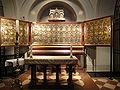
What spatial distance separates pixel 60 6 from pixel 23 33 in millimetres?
3262

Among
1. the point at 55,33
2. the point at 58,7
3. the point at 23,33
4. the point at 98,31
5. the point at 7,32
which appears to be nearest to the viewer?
the point at 7,32

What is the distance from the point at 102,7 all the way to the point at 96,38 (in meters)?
1.77

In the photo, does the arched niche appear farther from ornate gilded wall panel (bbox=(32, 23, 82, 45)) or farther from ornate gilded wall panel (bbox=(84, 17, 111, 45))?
ornate gilded wall panel (bbox=(84, 17, 111, 45))

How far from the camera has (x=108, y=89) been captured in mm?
5703

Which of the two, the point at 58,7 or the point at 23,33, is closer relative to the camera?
the point at 23,33

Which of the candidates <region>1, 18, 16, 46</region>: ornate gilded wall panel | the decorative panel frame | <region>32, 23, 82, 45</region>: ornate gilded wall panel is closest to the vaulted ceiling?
the decorative panel frame

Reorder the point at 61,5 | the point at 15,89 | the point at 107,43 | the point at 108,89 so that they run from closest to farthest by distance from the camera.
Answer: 1. the point at 15,89
2. the point at 108,89
3. the point at 107,43
4. the point at 61,5

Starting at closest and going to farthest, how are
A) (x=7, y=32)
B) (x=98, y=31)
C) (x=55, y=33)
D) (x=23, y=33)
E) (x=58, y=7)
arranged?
(x=7, y=32) < (x=98, y=31) < (x=23, y=33) < (x=55, y=33) < (x=58, y=7)

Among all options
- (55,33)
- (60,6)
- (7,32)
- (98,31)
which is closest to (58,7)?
(60,6)

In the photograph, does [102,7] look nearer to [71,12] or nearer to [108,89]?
[71,12]

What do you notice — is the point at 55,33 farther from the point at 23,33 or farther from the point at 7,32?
the point at 7,32

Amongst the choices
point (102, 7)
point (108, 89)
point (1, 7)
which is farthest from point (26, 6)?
point (108, 89)

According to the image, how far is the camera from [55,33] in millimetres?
8758

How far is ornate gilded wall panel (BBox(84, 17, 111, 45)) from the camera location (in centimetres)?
690
